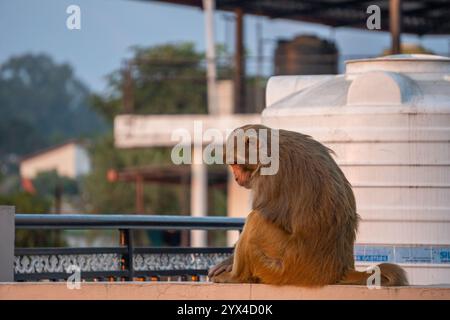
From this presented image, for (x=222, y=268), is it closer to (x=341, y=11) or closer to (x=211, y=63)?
(x=341, y=11)

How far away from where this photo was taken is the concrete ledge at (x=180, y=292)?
7000mm

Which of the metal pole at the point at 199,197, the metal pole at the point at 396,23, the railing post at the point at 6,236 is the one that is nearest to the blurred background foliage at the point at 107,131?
the metal pole at the point at 199,197

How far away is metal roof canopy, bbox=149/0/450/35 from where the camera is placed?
23.5 m

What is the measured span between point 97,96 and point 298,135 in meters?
58.6

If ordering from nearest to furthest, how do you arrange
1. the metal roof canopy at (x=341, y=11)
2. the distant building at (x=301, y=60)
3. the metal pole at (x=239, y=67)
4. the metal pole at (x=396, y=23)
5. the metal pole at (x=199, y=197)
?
1. the metal pole at (x=396, y=23)
2. the metal roof canopy at (x=341, y=11)
3. the distant building at (x=301, y=60)
4. the metal pole at (x=239, y=67)
5. the metal pole at (x=199, y=197)

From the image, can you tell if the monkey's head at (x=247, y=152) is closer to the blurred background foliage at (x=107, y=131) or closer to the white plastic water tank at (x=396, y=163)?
the white plastic water tank at (x=396, y=163)

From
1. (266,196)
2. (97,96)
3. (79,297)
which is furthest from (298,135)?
(97,96)

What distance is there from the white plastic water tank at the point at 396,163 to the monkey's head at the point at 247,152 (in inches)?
85.0

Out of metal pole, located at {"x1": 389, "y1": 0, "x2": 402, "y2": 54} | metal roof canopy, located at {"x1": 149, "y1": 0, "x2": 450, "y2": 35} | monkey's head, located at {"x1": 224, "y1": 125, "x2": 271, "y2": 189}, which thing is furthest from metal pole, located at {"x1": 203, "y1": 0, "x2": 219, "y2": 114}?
monkey's head, located at {"x1": 224, "y1": 125, "x2": 271, "y2": 189}

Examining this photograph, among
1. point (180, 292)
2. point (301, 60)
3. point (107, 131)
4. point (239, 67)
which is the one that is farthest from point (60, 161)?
point (180, 292)

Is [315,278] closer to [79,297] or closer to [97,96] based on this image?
[79,297]

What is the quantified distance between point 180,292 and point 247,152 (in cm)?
102

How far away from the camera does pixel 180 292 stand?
7043mm
